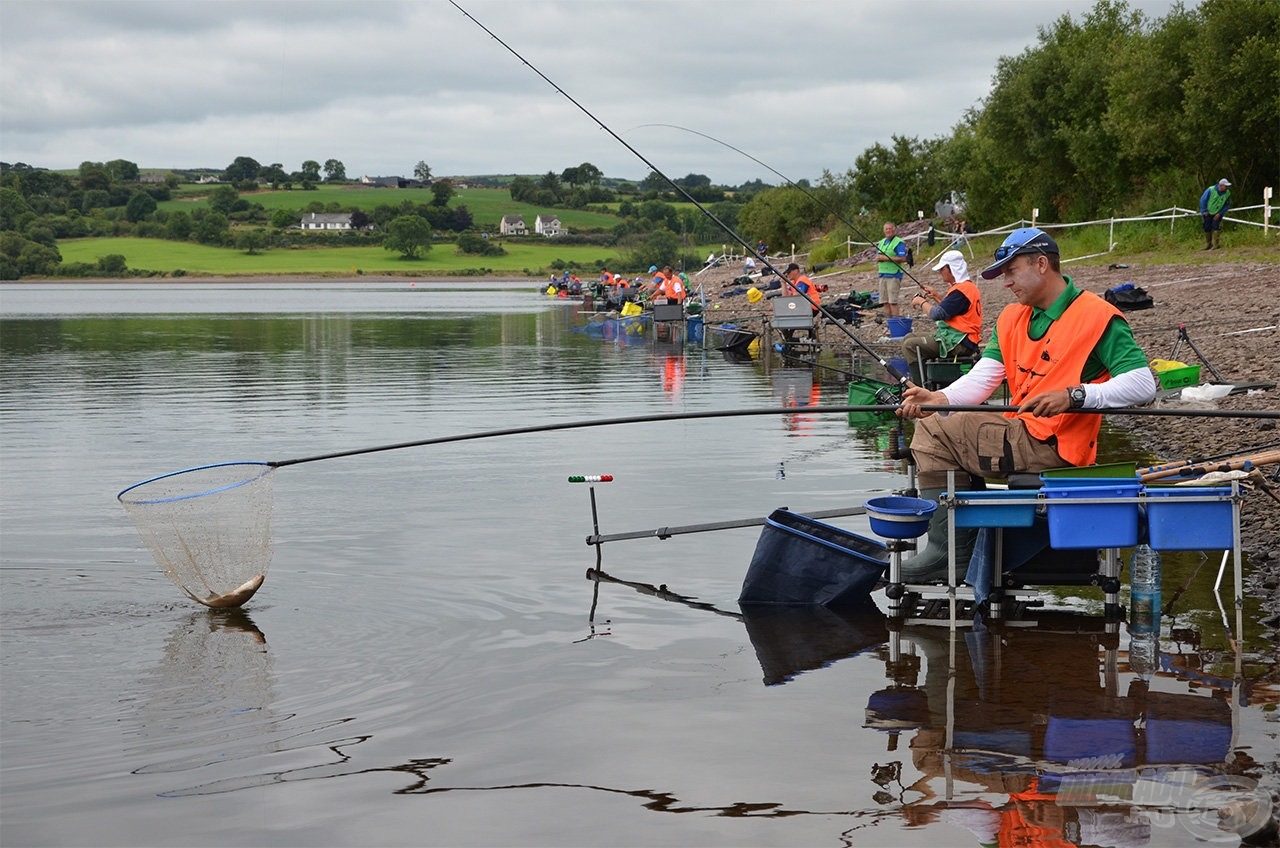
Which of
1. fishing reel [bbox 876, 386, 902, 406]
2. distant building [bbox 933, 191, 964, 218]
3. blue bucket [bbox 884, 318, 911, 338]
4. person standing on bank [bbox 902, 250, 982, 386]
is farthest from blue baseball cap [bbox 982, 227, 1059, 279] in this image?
distant building [bbox 933, 191, 964, 218]

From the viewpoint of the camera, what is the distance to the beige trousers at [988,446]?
23.5 ft

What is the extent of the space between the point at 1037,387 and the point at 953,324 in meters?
7.07

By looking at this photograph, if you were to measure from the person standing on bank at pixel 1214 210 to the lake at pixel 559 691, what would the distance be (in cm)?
1681

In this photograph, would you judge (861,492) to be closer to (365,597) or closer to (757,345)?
(365,597)

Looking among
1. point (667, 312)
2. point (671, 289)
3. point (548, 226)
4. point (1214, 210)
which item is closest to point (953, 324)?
point (1214, 210)

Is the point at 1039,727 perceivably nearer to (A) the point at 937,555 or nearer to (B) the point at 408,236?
(A) the point at 937,555

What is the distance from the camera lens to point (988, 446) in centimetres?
716

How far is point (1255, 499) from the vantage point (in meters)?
9.81

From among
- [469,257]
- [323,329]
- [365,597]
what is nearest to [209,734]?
[365,597]

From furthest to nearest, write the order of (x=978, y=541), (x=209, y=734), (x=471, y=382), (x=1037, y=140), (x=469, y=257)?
(x=469, y=257)
(x=1037, y=140)
(x=471, y=382)
(x=978, y=541)
(x=209, y=734)

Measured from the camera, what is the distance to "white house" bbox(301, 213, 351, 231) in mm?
129750

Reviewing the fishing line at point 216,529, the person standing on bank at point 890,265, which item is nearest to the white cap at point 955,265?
the person standing on bank at point 890,265

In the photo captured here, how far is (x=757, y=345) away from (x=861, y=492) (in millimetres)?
19840
